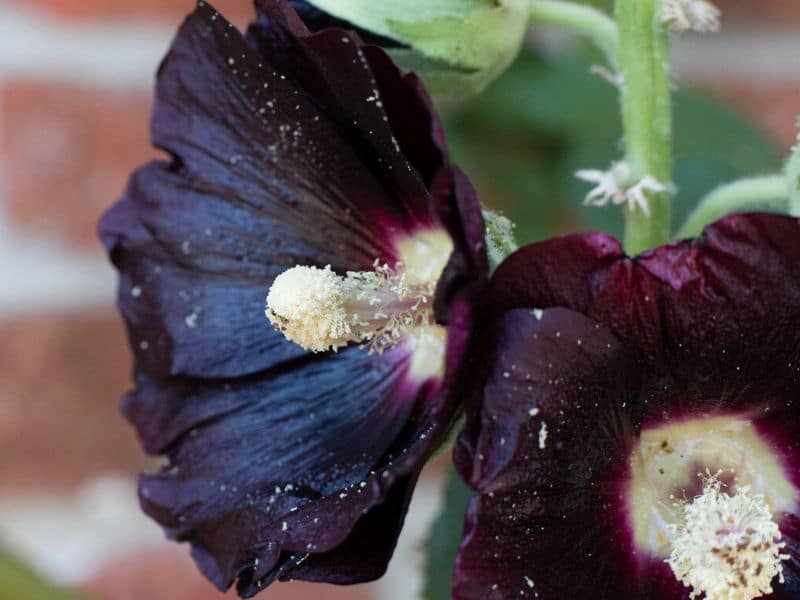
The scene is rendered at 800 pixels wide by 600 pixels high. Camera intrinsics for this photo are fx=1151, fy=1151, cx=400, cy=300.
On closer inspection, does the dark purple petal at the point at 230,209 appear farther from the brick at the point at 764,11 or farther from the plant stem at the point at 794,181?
the brick at the point at 764,11

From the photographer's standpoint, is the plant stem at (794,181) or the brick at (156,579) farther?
the brick at (156,579)

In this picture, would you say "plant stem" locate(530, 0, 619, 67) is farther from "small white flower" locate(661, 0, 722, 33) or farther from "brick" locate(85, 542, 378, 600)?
"brick" locate(85, 542, 378, 600)

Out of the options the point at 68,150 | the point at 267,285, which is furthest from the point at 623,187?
the point at 68,150

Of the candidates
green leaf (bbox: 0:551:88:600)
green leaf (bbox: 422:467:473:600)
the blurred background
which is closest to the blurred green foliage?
the blurred background

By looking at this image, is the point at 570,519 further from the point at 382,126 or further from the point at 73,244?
the point at 73,244

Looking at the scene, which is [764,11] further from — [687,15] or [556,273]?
[556,273]

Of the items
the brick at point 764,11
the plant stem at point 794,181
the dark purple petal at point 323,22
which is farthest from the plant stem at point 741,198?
the brick at point 764,11
